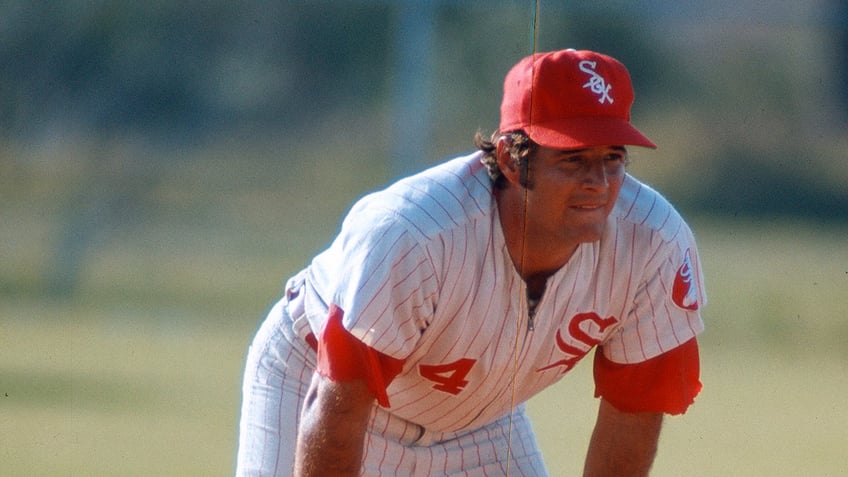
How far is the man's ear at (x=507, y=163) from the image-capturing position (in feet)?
5.91

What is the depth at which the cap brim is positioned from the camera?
172cm

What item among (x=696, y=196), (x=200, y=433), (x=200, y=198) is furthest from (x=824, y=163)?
(x=200, y=433)

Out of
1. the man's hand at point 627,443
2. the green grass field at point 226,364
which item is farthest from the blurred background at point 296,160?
the man's hand at point 627,443

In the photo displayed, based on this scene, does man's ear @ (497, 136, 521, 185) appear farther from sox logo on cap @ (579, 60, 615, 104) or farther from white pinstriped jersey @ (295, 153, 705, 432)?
sox logo on cap @ (579, 60, 615, 104)

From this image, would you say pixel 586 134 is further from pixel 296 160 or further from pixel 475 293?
pixel 296 160

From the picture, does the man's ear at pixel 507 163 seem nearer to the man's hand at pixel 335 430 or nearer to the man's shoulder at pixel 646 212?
the man's shoulder at pixel 646 212

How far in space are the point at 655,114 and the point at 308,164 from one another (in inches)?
55.3

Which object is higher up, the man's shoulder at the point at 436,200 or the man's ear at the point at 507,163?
the man's ear at the point at 507,163

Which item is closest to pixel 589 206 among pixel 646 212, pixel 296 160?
pixel 646 212

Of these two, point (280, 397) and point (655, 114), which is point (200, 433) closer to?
point (280, 397)

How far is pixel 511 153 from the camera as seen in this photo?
5.94ft

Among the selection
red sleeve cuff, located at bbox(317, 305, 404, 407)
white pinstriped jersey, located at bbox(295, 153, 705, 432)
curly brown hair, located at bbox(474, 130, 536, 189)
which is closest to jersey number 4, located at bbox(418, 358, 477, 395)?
white pinstriped jersey, located at bbox(295, 153, 705, 432)

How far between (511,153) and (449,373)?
13.7 inches

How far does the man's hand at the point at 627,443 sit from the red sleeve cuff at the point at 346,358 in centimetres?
44
